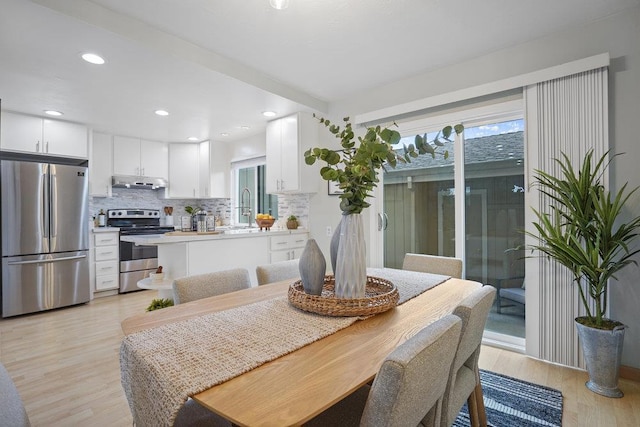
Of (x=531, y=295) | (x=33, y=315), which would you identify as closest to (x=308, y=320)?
(x=531, y=295)

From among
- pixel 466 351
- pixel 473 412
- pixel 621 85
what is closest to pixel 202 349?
pixel 466 351

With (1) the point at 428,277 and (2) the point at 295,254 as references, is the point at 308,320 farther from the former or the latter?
(2) the point at 295,254

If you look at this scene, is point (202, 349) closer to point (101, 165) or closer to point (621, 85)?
point (621, 85)

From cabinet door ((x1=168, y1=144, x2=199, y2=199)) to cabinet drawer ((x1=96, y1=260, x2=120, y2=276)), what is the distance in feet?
4.42

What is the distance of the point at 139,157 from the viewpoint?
5.02 metres

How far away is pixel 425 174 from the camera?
3.21m

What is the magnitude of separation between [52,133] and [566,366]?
5623 mm

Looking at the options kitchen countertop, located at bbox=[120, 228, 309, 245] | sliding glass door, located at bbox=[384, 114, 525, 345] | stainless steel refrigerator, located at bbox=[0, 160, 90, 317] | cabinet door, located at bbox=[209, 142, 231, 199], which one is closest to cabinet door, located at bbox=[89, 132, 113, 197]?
stainless steel refrigerator, located at bbox=[0, 160, 90, 317]

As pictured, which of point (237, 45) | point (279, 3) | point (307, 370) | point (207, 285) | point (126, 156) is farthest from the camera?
point (126, 156)

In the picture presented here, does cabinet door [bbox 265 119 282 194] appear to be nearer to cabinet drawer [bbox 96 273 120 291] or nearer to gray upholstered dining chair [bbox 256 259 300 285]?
gray upholstered dining chair [bbox 256 259 300 285]

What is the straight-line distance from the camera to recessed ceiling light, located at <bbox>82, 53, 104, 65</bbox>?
239cm

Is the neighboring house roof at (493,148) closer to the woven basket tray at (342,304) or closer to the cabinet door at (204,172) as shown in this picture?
the woven basket tray at (342,304)

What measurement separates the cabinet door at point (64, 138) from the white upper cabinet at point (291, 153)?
7.93ft

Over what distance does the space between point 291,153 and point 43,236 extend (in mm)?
3013
